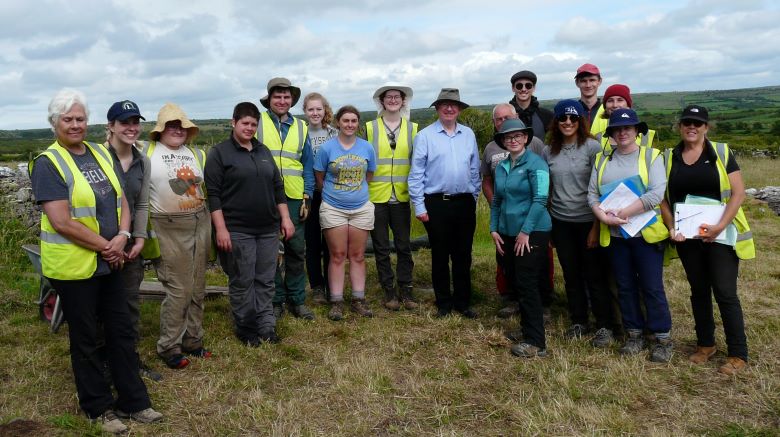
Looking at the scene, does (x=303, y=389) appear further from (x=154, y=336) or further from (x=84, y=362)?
(x=154, y=336)

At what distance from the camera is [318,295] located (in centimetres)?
665

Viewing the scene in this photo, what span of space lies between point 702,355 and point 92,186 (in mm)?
4655

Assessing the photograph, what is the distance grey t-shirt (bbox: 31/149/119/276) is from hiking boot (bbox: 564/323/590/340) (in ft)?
12.6

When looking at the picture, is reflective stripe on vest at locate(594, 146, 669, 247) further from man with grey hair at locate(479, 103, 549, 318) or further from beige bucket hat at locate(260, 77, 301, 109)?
beige bucket hat at locate(260, 77, 301, 109)

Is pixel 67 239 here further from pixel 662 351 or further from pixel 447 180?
pixel 662 351

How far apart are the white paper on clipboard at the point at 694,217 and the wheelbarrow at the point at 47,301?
5449 millimetres

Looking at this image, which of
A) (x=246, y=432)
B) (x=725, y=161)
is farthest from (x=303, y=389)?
(x=725, y=161)

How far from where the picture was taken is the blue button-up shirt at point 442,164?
564 centimetres

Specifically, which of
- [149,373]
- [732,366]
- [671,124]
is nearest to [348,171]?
[149,373]

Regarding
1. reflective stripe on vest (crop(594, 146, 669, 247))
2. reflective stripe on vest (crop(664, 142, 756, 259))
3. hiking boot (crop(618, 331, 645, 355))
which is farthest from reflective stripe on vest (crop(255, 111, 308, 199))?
reflective stripe on vest (crop(664, 142, 756, 259))

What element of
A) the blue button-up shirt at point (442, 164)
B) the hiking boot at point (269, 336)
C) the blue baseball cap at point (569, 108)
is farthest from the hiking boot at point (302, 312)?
the blue baseball cap at point (569, 108)

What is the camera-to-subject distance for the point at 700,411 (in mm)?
3822

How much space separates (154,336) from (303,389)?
6.35 feet

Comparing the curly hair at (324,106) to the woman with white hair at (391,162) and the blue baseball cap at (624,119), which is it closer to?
the woman with white hair at (391,162)
